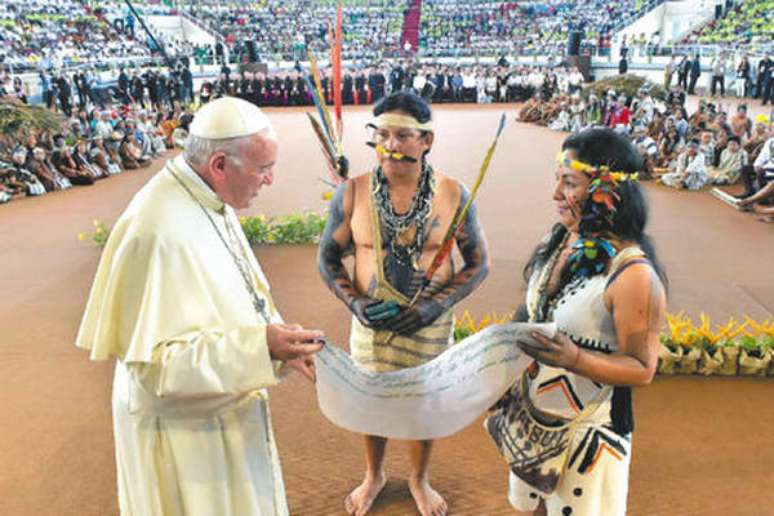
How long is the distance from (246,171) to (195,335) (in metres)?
0.51

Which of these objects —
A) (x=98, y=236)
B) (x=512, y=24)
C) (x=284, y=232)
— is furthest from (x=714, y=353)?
(x=512, y=24)

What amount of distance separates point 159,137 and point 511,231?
10.1 meters

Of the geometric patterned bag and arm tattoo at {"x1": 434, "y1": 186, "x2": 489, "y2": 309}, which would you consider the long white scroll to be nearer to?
the geometric patterned bag

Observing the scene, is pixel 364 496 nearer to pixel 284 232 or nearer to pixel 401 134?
pixel 401 134

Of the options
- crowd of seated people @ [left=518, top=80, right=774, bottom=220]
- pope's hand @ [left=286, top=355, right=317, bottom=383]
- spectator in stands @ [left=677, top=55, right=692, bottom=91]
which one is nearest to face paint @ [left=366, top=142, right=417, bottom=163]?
pope's hand @ [left=286, top=355, right=317, bottom=383]

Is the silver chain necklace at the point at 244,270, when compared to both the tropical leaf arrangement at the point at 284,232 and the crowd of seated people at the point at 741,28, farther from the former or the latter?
the crowd of seated people at the point at 741,28

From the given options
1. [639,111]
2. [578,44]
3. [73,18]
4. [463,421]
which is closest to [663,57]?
[578,44]

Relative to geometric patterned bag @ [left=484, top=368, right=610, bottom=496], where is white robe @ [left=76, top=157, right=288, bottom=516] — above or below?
above

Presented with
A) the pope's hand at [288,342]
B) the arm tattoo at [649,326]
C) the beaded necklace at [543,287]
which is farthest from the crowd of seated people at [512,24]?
the pope's hand at [288,342]

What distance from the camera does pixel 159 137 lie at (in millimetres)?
14844

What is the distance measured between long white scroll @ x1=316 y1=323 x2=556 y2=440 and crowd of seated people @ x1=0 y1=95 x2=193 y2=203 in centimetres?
679

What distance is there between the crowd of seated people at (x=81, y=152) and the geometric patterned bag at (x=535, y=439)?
23.5 ft

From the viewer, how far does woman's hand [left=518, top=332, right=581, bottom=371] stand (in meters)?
1.87

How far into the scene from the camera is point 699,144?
11.0 metres
